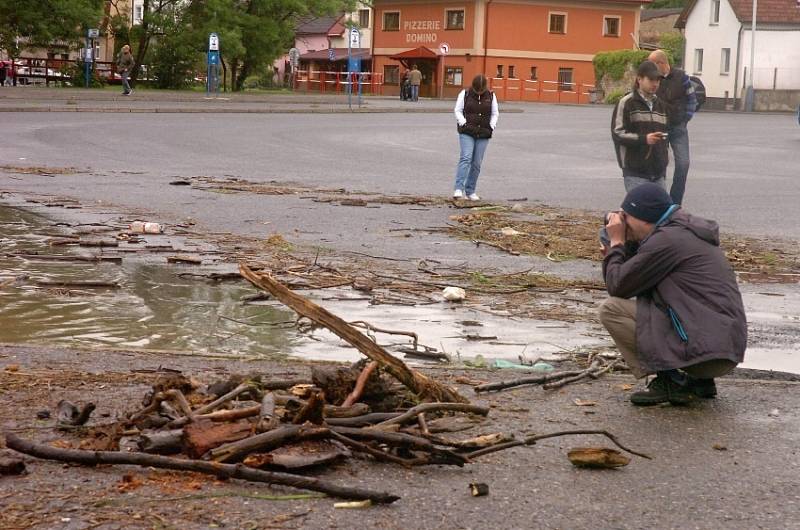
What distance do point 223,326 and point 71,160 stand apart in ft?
45.3

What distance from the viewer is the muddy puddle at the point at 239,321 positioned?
25.8ft

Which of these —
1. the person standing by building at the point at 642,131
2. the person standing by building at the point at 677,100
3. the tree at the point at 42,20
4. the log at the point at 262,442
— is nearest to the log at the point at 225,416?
the log at the point at 262,442

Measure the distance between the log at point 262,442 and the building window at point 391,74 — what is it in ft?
262

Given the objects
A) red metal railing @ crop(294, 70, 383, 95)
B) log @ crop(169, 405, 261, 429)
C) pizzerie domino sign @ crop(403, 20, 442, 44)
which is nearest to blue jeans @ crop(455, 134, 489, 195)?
log @ crop(169, 405, 261, 429)

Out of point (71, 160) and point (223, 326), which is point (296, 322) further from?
point (71, 160)

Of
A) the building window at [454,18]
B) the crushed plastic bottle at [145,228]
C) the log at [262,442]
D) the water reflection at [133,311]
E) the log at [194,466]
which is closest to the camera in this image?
the log at [194,466]

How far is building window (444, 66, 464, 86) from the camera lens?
7731cm

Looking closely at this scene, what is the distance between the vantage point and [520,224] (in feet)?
46.5

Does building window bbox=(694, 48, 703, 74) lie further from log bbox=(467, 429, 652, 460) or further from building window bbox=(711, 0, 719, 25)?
log bbox=(467, 429, 652, 460)

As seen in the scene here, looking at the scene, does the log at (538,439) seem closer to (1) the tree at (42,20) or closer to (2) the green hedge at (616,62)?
(1) the tree at (42,20)

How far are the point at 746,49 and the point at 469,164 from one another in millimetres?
61144

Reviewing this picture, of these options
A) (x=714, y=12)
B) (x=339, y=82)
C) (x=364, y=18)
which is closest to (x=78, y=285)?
(x=339, y=82)

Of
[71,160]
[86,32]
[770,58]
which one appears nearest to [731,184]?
[71,160]

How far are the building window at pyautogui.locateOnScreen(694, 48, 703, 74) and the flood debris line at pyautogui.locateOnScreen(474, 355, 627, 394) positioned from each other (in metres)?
75.0
